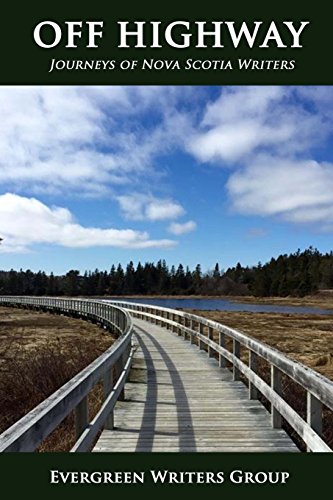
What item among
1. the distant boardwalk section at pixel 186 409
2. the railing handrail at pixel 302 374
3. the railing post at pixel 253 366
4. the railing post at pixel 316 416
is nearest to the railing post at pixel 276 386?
the distant boardwalk section at pixel 186 409

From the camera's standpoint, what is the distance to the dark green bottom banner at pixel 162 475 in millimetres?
3602

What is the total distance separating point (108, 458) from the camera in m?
4.00

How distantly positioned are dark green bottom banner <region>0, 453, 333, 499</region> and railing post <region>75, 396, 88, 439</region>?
440mm

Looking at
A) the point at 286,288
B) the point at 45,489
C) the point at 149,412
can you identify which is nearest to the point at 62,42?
the point at 149,412

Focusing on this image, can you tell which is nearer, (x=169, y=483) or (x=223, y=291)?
(x=169, y=483)

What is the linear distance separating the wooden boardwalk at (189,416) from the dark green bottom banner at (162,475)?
1.06m

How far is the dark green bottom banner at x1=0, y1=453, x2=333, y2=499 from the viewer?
3602mm

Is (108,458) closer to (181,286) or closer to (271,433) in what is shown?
(271,433)

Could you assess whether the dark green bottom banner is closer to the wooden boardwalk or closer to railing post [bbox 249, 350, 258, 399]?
the wooden boardwalk

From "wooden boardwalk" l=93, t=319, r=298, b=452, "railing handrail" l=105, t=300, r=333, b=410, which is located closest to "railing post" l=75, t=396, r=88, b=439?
"wooden boardwalk" l=93, t=319, r=298, b=452

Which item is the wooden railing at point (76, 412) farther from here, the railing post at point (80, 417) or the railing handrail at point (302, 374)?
the railing handrail at point (302, 374)

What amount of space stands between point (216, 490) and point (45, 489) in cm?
142

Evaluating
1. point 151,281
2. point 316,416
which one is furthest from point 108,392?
point 151,281

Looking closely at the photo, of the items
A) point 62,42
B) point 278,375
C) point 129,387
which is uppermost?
point 62,42
